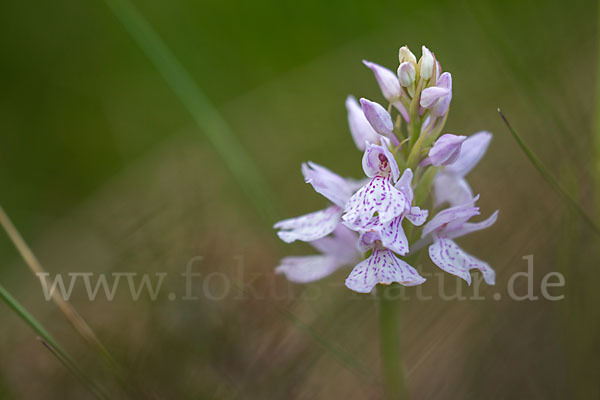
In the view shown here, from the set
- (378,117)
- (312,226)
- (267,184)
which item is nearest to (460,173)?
(378,117)

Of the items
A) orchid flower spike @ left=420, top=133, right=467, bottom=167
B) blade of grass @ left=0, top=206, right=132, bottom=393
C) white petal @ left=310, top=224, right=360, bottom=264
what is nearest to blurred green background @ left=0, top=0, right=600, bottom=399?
blade of grass @ left=0, top=206, right=132, bottom=393

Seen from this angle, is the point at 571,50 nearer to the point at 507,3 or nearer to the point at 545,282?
the point at 507,3

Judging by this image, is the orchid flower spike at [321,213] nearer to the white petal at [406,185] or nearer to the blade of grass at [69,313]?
the white petal at [406,185]

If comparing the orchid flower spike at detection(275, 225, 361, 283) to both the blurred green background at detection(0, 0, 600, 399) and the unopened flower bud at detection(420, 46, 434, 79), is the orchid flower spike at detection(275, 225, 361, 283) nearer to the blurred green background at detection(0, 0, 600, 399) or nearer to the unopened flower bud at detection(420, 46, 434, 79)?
the blurred green background at detection(0, 0, 600, 399)

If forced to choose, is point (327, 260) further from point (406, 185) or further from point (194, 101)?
point (194, 101)

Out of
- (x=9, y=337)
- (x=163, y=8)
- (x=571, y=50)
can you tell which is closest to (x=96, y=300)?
(x=9, y=337)
